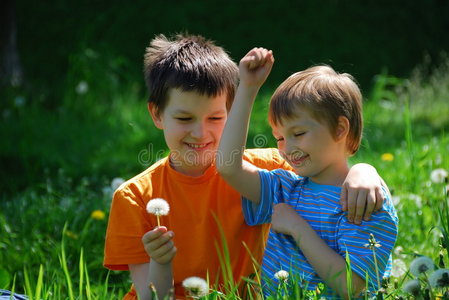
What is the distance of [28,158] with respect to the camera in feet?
15.4

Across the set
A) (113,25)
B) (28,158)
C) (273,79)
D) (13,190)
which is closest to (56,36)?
(113,25)

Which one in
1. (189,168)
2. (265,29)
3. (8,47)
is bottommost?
(189,168)

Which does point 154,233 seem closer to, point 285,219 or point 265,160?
point 285,219

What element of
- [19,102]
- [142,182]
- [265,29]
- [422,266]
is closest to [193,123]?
[142,182]

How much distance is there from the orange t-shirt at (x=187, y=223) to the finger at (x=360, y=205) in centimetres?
50

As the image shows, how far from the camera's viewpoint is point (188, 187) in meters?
2.47

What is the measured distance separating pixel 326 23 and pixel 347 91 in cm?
547

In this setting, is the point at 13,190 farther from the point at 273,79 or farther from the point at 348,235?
the point at 273,79

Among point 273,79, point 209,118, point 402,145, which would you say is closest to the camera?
point 209,118

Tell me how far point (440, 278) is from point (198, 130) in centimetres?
94

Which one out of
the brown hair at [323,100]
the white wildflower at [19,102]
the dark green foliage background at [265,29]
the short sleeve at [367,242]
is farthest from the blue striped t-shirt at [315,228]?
the dark green foliage background at [265,29]

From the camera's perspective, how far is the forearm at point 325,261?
1.98m

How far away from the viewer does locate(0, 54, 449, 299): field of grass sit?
9.03 feet

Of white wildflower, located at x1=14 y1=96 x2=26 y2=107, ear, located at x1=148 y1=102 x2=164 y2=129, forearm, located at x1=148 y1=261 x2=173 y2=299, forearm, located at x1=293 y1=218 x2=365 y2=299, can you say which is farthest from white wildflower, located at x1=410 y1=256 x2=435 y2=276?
white wildflower, located at x1=14 y1=96 x2=26 y2=107
